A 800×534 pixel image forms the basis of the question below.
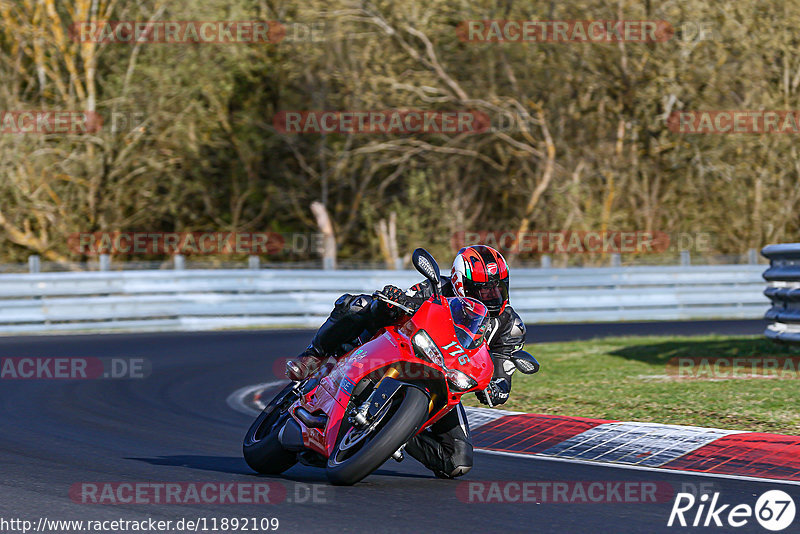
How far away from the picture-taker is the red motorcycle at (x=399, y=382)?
6.13 meters

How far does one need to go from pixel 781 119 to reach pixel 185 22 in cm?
1327

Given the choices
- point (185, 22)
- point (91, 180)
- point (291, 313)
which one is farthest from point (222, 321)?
point (185, 22)

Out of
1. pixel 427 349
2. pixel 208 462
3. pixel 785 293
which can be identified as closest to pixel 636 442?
pixel 427 349

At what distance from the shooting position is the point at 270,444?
701 cm

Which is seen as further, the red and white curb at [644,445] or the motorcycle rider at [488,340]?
the red and white curb at [644,445]

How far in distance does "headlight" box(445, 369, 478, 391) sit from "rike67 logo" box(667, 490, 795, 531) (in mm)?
1209

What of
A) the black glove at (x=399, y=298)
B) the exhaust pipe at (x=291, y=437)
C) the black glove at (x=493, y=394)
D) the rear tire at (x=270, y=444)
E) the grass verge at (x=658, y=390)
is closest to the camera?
the black glove at (x=399, y=298)

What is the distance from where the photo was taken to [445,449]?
6922 mm

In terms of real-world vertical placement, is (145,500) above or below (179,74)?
below

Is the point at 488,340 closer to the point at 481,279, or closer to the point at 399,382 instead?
the point at 481,279

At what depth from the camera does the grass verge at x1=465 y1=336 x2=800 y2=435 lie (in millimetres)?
9250

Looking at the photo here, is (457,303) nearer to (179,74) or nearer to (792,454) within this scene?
(792,454)

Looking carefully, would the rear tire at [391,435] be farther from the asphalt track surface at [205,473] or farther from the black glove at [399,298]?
the black glove at [399,298]

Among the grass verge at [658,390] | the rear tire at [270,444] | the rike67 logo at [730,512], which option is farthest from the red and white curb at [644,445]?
the rear tire at [270,444]
